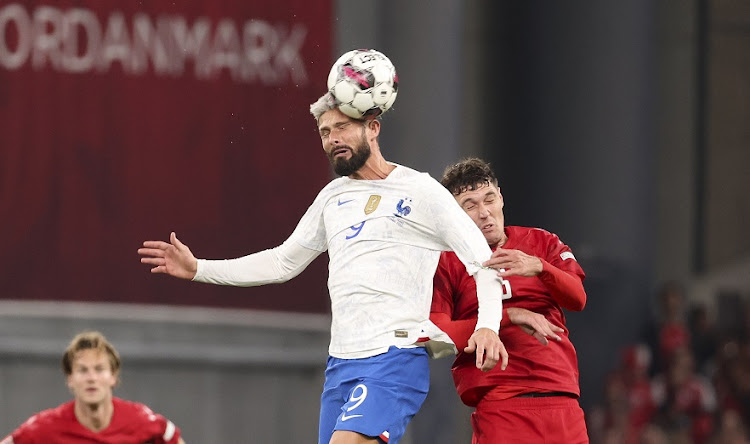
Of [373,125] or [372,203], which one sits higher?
[373,125]

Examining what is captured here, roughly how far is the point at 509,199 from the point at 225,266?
10119 millimetres

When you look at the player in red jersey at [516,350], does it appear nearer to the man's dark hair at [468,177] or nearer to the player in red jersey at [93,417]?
the man's dark hair at [468,177]

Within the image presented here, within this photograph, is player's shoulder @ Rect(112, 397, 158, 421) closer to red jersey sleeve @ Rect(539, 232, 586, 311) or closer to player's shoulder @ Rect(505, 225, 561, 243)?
player's shoulder @ Rect(505, 225, 561, 243)

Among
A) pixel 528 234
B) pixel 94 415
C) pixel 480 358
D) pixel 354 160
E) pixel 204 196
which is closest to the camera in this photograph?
pixel 480 358

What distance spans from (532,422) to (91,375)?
7.83 ft

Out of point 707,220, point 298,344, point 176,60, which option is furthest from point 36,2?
point 707,220

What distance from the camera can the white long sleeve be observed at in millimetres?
5902

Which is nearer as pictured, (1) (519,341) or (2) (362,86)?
(2) (362,86)

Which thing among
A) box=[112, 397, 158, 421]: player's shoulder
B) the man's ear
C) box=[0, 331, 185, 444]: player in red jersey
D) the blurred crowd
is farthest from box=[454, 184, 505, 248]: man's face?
the blurred crowd

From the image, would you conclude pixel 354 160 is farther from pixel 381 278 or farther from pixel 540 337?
pixel 540 337

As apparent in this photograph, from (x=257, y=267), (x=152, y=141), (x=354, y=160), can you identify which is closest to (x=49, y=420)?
(x=257, y=267)

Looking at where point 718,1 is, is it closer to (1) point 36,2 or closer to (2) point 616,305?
(2) point 616,305

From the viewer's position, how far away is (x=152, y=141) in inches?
440

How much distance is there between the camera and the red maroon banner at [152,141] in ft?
35.3
